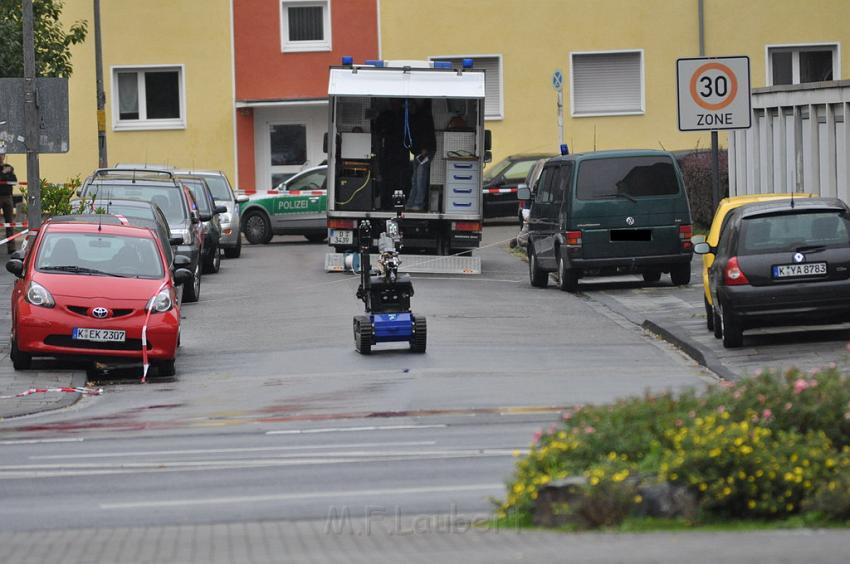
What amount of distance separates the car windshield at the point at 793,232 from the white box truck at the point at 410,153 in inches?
444

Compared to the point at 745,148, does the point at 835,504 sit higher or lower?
lower

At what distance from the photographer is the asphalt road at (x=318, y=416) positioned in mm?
9742

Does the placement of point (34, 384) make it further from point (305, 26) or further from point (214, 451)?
point (305, 26)

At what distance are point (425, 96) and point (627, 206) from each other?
496cm

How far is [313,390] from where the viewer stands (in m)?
15.6

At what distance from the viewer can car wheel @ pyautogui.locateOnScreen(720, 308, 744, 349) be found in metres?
17.2

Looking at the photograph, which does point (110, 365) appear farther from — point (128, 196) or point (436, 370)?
point (128, 196)

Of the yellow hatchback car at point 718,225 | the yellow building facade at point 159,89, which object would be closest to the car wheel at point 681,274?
the yellow hatchback car at point 718,225

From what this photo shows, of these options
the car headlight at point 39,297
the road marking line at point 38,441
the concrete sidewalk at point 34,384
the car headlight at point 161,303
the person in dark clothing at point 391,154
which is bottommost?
the road marking line at point 38,441

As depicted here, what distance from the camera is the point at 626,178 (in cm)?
2494

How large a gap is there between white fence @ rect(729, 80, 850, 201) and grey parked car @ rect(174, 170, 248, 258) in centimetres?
1046

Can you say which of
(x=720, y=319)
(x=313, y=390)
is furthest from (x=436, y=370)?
(x=720, y=319)

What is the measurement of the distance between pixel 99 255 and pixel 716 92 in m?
7.65

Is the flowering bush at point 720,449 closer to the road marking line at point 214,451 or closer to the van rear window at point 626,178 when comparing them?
the road marking line at point 214,451
